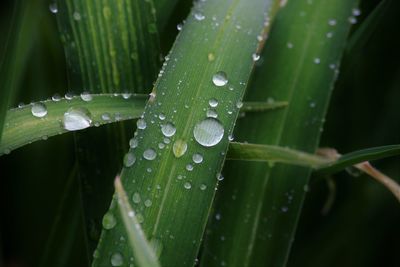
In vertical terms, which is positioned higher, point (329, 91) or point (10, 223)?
point (329, 91)

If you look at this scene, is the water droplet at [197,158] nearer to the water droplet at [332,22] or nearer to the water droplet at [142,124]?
the water droplet at [142,124]

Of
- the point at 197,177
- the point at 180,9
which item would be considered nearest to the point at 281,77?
the point at 180,9

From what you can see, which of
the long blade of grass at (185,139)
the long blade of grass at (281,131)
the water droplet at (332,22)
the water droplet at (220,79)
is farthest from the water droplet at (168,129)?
the water droplet at (332,22)

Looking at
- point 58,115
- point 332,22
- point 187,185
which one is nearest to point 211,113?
point 187,185

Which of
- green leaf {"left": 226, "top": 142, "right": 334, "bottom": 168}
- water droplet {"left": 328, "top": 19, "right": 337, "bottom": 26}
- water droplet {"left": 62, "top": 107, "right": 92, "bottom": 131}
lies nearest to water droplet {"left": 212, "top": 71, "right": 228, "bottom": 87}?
green leaf {"left": 226, "top": 142, "right": 334, "bottom": 168}

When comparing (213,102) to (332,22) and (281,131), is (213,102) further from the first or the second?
(332,22)

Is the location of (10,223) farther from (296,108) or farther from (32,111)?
(296,108)

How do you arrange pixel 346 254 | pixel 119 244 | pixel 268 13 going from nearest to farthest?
pixel 119 244
pixel 268 13
pixel 346 254

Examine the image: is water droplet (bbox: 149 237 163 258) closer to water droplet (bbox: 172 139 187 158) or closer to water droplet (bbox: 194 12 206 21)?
water droplet (bbox: 172 139 187 158)
